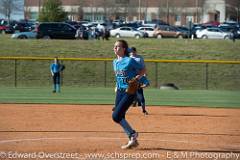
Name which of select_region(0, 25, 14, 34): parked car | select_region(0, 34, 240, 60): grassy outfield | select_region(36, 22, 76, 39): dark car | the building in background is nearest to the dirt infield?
select_region(0, 34, 240, 60): grassy outfield

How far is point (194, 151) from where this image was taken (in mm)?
12141

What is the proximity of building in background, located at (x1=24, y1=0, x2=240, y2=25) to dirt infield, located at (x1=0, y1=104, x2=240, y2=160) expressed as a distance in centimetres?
6261

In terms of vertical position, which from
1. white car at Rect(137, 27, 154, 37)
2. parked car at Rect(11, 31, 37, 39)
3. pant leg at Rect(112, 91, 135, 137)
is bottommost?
pant leg at Rect(112, 91, 135, 137)

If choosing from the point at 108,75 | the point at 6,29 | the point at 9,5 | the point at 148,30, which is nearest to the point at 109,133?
the point at 108,75

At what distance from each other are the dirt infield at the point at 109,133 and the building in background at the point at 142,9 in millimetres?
62609

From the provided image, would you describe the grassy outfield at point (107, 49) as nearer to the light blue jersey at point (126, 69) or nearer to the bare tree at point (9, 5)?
the bare tree at point (9, 5)

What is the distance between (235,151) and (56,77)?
686 inches

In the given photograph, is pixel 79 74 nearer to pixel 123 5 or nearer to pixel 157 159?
pixel 157 159

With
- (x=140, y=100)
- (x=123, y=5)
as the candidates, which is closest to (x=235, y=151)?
(x=140, y=100)

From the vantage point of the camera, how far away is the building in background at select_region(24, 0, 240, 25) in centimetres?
8481

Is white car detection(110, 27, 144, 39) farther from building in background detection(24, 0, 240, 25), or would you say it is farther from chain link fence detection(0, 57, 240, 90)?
building in background detection(24, 0, 240, 25)

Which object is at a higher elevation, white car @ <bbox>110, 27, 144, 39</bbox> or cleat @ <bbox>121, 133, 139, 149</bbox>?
white car @ <bbox>110, 27, 144, 39</bbox>

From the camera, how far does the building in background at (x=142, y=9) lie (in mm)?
84812

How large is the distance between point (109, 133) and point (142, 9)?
254ft
